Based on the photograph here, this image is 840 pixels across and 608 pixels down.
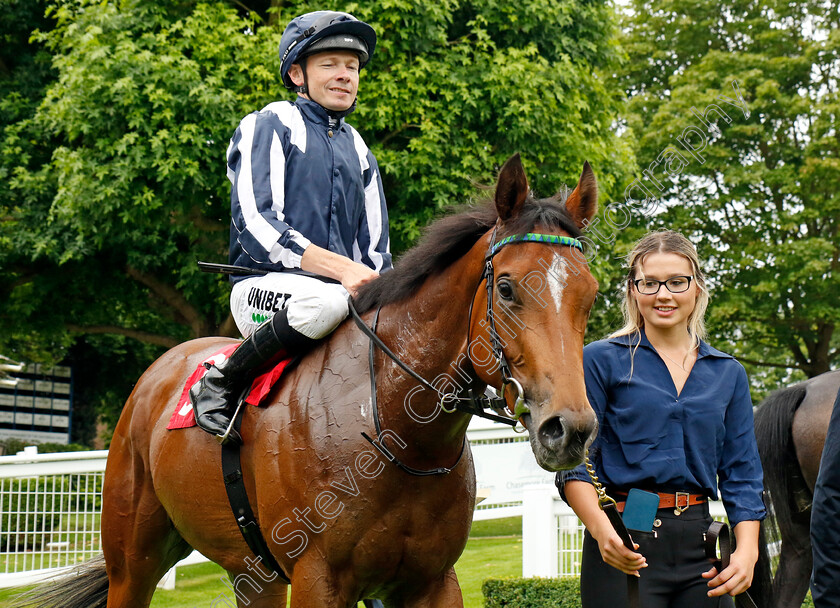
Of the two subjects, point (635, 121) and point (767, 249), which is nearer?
point (767, 249)

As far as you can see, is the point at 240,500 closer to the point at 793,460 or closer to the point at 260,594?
the point at 260,594

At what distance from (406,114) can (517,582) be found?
7.28 meters

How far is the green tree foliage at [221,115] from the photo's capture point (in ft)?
37.8

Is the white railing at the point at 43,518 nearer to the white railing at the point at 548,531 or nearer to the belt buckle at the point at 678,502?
the white railing at the point at 548,531

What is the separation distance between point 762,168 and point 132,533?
16154mm

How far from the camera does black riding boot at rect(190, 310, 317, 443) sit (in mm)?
3131

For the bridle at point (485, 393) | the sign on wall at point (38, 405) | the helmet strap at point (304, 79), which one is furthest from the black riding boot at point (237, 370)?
the sign on wall at point (38, 405)

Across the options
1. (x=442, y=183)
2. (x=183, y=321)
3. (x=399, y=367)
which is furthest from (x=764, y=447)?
(x=183, y=321)

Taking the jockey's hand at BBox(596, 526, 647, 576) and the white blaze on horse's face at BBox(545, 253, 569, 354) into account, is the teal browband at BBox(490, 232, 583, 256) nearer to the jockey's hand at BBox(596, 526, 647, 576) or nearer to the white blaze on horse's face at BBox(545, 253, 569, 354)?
the white blaze on horse's face at BBox(545, 253, 569, 354)

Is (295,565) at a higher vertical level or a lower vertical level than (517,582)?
higher

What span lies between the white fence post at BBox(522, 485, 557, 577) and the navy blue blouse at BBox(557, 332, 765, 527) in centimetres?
388

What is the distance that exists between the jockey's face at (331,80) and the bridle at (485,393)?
3.57 ft

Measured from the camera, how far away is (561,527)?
696cm

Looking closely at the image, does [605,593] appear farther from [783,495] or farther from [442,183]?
[442,183]
